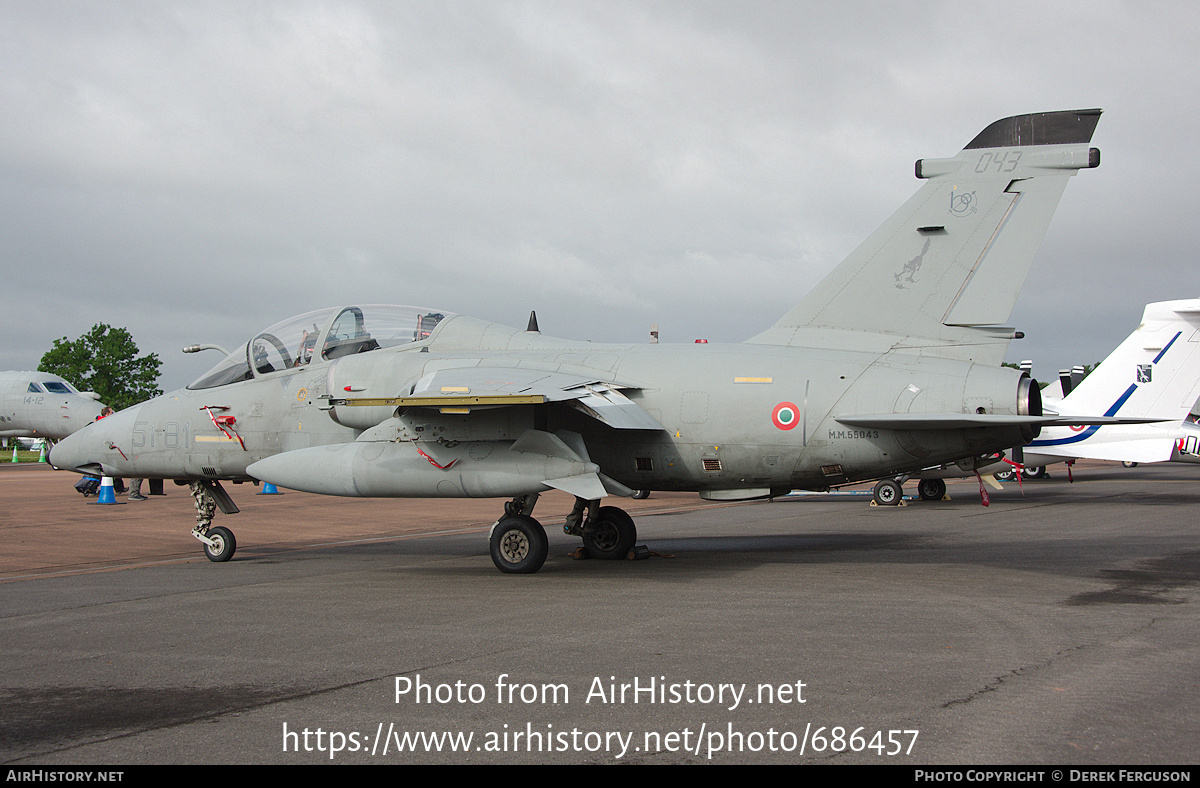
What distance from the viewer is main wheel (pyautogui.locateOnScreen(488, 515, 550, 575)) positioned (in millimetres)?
10305

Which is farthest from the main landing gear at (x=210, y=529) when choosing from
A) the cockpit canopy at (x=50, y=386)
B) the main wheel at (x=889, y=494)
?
the cockpit canopy at (x=50, y=386)

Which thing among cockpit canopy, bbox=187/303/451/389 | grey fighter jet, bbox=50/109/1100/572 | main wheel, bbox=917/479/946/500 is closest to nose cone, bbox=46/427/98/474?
cockpit canopy, bbox=187/303/451/389

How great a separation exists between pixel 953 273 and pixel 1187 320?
21334 mm

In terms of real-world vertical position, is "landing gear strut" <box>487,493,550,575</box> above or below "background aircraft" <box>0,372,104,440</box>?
below

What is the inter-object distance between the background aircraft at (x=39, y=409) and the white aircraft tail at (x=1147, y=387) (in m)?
35.3

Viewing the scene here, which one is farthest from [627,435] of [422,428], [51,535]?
[51,535]

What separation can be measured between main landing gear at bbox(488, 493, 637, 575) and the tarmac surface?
280mm

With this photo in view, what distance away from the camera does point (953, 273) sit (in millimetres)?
10188

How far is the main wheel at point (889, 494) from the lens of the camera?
78.4 feet

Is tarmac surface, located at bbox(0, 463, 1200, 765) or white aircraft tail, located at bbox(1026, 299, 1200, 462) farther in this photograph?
white aircraft tail, located at bbox(1026, 299, 1200, 462)

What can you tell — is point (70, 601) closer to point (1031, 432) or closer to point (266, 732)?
point (266, 732)

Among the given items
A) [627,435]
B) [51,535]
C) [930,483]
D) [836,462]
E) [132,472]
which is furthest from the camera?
[930,483]

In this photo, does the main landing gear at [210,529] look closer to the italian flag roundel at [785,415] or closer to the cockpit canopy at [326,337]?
the cockpit canopy at [326,337]

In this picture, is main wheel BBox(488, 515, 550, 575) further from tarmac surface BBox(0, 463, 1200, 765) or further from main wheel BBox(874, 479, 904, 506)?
main wheel BBox(874, 479, 904, 506)
